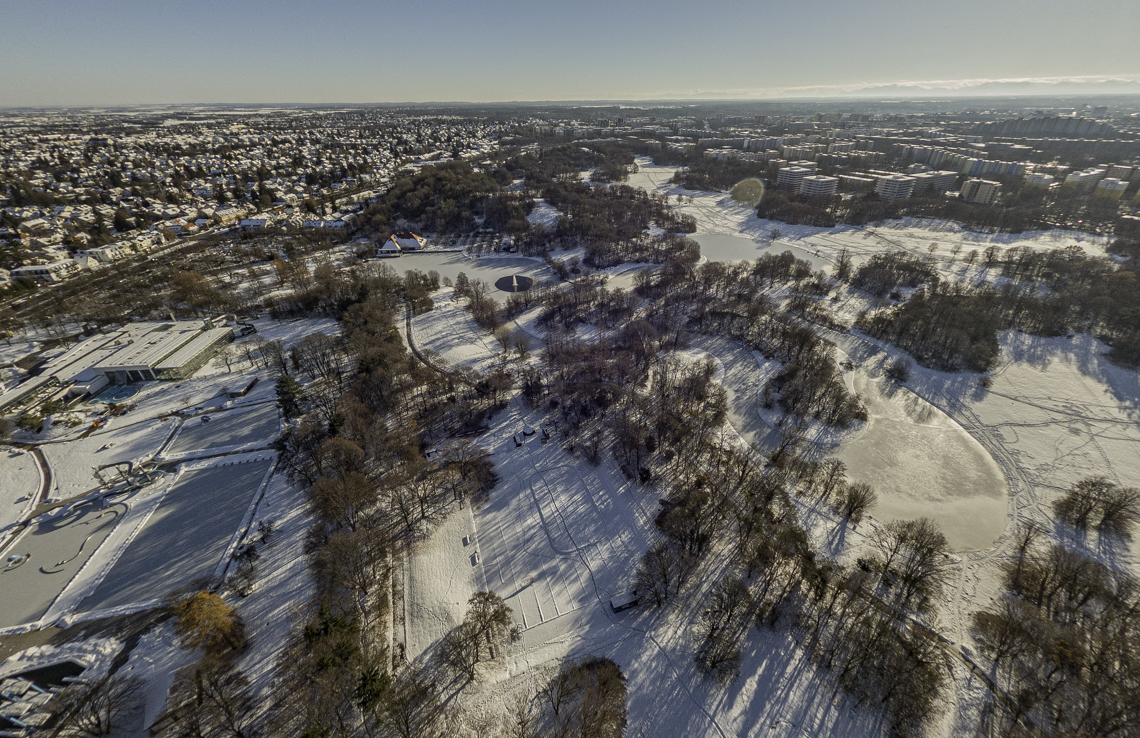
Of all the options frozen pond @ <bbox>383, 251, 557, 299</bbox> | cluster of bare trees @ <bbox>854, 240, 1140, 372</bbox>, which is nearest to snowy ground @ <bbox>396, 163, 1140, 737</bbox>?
cluster of bare trees @ <bbox>854, 240, 1140, 372</bbox>

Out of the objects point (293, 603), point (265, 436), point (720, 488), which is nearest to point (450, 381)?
point (265, 436)

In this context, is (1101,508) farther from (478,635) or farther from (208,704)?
(208,704)

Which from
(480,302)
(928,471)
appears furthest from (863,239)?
(480,302)

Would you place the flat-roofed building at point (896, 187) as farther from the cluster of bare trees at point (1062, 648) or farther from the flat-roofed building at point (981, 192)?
the cluster of bare trees at point (1062, 648)

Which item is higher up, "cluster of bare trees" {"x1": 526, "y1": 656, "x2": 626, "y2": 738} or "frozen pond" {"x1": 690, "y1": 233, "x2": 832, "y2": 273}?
"frozen pond" {"x1": 690, "y1": 233, "x2": 832, "y2": 273}

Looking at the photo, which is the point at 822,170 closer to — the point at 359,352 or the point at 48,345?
the point at 359,352

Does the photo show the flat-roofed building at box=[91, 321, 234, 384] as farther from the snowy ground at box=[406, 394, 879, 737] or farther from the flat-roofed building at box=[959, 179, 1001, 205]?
the flat-roofed building at box=[959, 179, 1001, 205]

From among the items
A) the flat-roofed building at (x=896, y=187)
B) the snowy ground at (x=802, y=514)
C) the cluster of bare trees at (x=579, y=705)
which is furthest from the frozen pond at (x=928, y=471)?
the flat-roofed building at (x=896, y=187)
